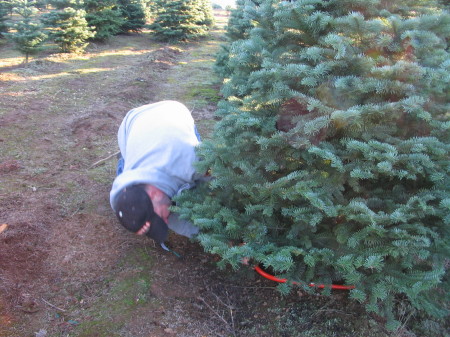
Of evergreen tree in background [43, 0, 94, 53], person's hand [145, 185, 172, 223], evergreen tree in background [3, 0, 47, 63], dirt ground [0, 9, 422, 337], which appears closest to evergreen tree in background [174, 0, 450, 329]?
person's hand [145, 185, 172, 223]

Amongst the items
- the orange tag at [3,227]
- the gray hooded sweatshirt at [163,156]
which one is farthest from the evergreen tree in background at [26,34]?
the orange tag at [3,227]

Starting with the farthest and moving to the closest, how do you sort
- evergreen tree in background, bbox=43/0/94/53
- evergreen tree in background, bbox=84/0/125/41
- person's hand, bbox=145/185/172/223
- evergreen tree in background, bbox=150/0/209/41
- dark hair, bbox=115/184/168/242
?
1. evergreen tree in background, bbox=150/0/209/41
2. evergreen tree in background, bbox=84/0/125/41
3. evergreen tree in background, bbox=43/0/94/53
4. person's hand, bbox=145/185/172/223
5. dark hair, bbox=115/184/168/242

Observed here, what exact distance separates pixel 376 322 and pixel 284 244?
87 centimetres

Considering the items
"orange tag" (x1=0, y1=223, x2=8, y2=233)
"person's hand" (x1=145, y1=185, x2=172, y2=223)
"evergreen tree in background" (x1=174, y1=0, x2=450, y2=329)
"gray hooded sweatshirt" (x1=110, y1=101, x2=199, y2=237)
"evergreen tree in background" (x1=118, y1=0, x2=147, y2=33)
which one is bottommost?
"evergreen tree in background" (x1=118, y1=0, x2=147, y2=33)

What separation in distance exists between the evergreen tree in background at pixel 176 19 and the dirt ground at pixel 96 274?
8566 mm

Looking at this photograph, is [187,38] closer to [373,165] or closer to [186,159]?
[186,159]

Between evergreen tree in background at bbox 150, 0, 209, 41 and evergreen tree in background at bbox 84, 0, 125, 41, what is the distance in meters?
1.63

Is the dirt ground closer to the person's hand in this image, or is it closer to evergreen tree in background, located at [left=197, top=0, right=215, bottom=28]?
the person's hand

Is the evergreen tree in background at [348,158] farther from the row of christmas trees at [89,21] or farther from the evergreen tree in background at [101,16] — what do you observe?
the evergreen tree in background at [101,16]

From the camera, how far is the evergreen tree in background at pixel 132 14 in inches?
549

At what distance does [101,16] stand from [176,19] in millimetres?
2670

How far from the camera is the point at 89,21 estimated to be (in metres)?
11.6

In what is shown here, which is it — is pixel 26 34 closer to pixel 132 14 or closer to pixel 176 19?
pixel 176 19

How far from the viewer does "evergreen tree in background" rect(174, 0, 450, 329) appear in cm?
238
